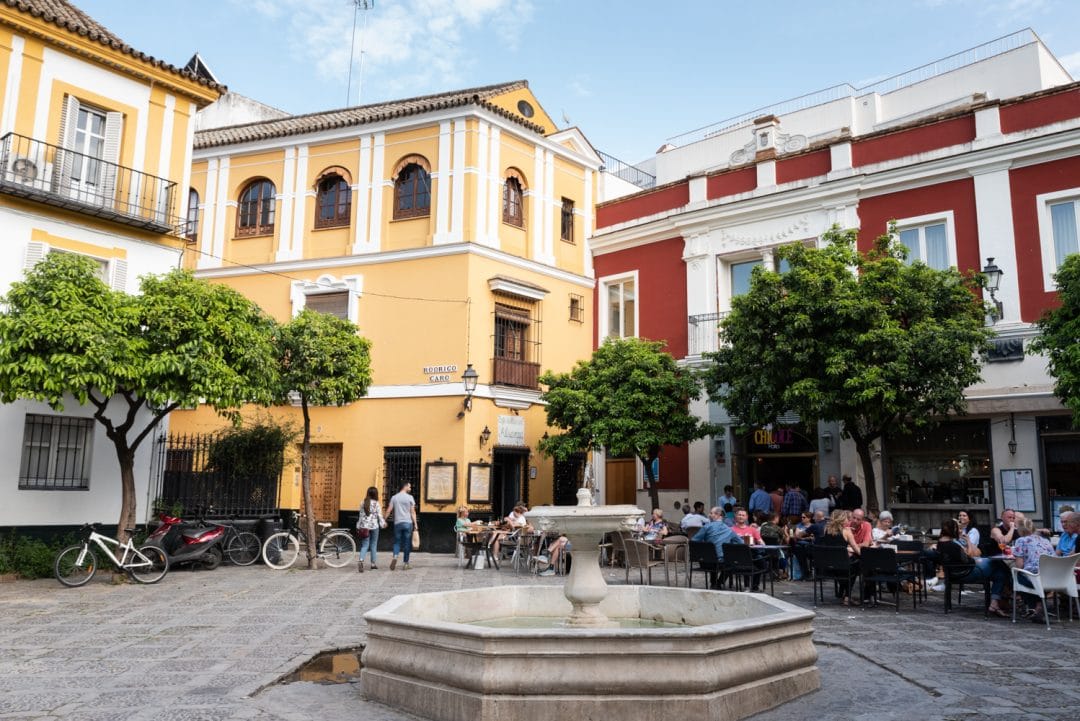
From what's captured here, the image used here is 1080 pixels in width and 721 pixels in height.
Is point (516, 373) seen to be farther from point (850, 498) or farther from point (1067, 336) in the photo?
point (1067, 336)

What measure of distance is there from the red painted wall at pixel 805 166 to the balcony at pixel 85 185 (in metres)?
13.3

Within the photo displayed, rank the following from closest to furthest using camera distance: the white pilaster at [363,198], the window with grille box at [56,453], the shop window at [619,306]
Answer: the window with grille box at [56,453] < the white pilaster at [363,198] < the shop window at [619,306]

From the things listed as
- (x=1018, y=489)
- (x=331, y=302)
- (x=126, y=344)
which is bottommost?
(x=1018, y=489)

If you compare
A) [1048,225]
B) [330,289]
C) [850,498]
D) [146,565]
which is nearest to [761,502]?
[850,498]

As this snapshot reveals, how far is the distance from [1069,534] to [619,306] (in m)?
14.4

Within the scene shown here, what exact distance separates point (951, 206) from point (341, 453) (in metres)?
14.9

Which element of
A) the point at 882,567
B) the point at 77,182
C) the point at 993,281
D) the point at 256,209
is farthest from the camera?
the point at 256,209

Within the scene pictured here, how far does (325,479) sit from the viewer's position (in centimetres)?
2164

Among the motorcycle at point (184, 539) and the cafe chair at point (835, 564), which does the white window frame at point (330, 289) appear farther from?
the cafe chair at point (835, 564)

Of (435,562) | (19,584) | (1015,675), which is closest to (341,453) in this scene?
(435,562)

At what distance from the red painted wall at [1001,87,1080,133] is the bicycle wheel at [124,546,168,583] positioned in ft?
57.2

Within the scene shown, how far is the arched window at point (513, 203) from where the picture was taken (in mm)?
22047

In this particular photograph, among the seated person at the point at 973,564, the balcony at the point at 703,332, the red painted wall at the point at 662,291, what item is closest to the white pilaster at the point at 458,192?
the red painted wall at the point at 662,291

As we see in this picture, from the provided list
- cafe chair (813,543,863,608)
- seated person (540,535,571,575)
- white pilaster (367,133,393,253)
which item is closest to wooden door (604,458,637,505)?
seated person (540,535,571,575)
